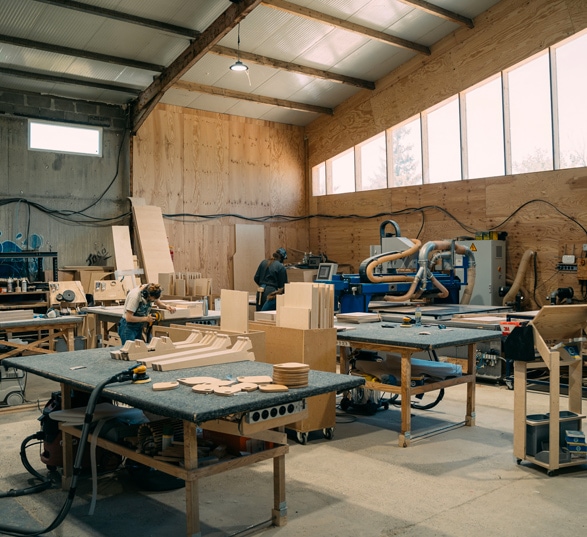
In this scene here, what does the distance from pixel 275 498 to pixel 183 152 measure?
8.35 m

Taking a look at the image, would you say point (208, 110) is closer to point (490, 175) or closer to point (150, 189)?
point (150, 189)

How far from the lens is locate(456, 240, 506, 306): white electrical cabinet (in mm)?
8562

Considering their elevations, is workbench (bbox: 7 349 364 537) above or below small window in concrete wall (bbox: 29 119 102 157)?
below

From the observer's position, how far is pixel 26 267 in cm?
902

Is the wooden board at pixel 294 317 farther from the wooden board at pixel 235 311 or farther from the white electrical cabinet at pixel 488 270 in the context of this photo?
the white electrical cabinet at pixel 488 270

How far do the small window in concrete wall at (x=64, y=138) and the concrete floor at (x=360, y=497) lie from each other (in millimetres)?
5988

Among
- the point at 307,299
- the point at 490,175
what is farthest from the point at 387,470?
the point at 490,175

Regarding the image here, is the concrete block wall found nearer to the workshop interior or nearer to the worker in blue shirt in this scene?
the workshop interior

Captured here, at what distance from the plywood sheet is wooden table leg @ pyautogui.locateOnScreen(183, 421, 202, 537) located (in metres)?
8.36

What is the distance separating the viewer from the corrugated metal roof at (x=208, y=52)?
304 inches

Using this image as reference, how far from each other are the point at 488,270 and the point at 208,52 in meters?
4.96

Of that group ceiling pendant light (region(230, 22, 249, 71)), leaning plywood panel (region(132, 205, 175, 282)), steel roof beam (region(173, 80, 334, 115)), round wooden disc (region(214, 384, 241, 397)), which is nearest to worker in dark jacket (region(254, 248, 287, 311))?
leaning plywood panel (region(132, 205, 175, 282))

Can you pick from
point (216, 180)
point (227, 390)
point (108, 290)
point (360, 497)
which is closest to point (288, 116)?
point (216, 180)

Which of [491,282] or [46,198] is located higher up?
[46,198]
